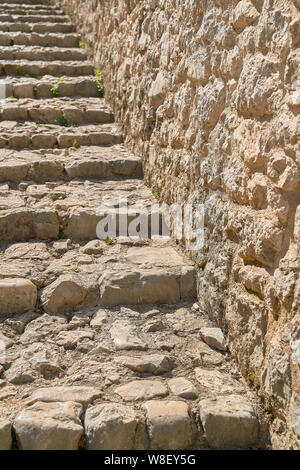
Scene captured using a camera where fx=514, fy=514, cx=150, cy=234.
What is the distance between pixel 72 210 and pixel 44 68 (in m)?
2.64

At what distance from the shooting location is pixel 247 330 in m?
2.01

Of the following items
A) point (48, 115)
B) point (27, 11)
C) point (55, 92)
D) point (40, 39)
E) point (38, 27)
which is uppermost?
point (27, 11)

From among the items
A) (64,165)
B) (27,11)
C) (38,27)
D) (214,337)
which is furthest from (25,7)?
(214,337)

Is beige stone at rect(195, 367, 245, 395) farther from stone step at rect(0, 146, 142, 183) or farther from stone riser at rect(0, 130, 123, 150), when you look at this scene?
stone riser at rect(0, 130, 123, 150)

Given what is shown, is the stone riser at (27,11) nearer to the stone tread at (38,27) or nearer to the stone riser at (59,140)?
the stone tread at (38,27)

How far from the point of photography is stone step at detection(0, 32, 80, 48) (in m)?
5.65

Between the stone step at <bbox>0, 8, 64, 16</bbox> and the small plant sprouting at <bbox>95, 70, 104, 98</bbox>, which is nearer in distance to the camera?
the small plant sprouting at <bbox>95, 70, 104, 98</bbox>

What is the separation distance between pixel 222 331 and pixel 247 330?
28 cm

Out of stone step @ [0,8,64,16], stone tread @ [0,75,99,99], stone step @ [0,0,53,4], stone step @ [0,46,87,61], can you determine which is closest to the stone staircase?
stone tread @ [0,75,99,99]

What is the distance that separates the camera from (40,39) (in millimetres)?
5773

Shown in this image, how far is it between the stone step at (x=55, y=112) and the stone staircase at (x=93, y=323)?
0.03 meters

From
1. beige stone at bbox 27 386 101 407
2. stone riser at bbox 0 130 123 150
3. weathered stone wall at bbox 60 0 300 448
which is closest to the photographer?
weathered stone wall at bbox 60 0 300 448

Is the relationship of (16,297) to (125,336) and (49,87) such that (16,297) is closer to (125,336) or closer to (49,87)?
(125,336)
